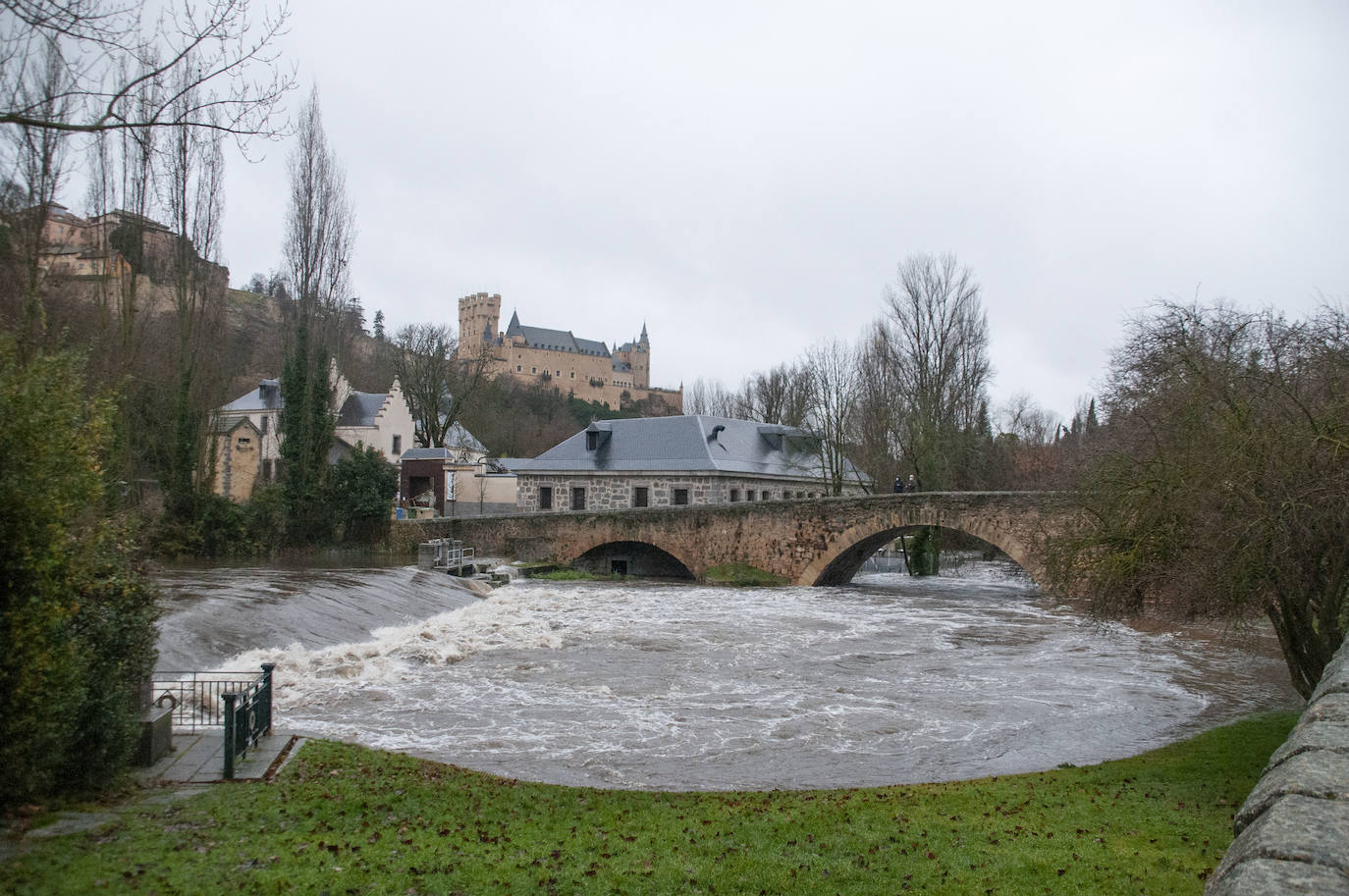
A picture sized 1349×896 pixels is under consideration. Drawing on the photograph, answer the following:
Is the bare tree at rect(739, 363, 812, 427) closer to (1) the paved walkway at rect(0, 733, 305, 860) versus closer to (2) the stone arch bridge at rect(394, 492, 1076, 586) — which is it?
(2) the stone arch bridge at rect(394, 492, 1076, 586)

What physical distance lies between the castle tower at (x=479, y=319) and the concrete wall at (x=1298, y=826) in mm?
100793

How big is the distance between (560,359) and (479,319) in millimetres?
10565

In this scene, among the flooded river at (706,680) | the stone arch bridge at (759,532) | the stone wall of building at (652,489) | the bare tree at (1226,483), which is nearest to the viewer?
the bare tree at (1226,483)

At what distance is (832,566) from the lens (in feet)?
90.3

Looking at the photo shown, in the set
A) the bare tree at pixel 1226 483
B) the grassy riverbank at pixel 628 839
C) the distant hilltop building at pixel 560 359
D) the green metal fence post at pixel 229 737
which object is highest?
the distant hilltop building at pixel 560 359

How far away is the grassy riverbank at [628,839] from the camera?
4938 mm

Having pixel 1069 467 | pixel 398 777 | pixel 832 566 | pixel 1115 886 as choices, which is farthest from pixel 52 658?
pixel 832 566

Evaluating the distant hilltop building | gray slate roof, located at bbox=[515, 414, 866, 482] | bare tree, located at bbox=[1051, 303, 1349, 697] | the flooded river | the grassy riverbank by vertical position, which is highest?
the distant hilltop building

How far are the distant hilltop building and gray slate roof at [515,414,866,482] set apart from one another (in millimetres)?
58678

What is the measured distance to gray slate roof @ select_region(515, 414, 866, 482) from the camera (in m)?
35.1

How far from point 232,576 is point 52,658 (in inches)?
678

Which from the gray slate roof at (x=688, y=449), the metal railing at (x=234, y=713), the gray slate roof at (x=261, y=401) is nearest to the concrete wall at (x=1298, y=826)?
the metal railing at (x=234, y=713)

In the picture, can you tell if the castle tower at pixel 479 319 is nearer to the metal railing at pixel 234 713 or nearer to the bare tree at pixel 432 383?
the bare tree at pixel 432 383

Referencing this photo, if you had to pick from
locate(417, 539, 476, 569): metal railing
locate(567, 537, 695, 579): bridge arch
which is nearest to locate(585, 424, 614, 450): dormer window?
locate(567, 537, 695, 579): bridge arch
